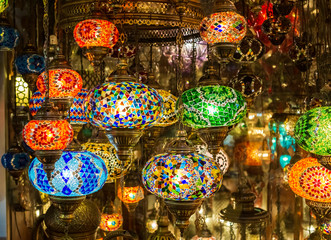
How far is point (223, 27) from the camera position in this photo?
1.80 metres

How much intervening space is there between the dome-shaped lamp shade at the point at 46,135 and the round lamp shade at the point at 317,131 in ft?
3.11

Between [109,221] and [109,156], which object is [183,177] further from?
[109,221]

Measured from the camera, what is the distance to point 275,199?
3867 mm

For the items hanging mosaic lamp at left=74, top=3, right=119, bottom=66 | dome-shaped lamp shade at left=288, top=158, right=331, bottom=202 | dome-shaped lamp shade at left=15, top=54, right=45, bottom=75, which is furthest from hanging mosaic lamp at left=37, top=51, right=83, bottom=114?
dome-shaped lamp shade at left=288, top=158, right=331, bottom=202

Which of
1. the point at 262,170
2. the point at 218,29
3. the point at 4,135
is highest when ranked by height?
the point at 218,29

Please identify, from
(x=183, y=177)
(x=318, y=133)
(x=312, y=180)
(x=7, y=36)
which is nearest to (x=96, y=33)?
(x=183, y=177)

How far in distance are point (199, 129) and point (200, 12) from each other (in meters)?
0.56

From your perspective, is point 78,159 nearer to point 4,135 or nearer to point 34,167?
point 34,167

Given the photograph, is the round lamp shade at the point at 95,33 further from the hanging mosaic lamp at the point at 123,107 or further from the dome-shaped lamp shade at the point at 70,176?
the dome-shaped lamp shade at the point at 70,176

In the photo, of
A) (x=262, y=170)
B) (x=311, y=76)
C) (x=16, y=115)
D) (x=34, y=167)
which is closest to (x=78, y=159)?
(x=34, y=167)

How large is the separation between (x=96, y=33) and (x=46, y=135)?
506 millimetres

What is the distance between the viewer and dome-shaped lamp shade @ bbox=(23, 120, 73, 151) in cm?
157

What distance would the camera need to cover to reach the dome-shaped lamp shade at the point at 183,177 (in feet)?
4.90

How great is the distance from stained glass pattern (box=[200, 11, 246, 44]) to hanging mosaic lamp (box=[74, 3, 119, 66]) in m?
0.38
